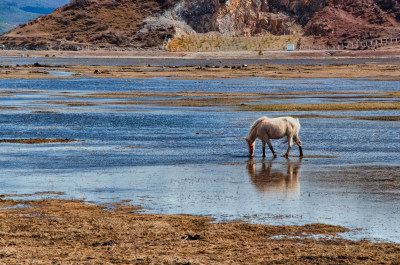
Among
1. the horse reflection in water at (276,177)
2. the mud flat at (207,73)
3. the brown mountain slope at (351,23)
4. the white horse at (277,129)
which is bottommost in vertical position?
the mud flat at (207,73)

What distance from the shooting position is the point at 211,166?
722 inches

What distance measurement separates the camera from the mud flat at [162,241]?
30.7 ft

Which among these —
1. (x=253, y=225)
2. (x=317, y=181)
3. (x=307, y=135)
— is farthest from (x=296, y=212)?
(x=307, y=135)

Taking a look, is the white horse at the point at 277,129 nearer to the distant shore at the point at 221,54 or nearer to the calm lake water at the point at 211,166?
the calm lake water at the point at 211,166

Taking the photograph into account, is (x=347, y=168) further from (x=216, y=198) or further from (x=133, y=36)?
(x=133, y=36)

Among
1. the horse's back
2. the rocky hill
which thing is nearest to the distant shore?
the rocky hill

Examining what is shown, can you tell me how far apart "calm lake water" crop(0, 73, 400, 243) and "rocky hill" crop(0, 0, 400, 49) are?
5348 inches

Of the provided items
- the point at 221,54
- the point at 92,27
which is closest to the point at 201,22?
the point at 92,27

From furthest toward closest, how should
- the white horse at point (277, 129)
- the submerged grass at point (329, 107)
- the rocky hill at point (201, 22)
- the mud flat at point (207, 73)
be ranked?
the rocky hill at point (201, 22), the mud flat at point (207, 73), the submerged grass at point (329, 107), the white horse at point (277, 129)

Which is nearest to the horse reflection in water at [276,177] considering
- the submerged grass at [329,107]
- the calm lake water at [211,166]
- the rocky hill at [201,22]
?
the calm lake water at [211,166]

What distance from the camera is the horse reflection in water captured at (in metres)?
14.9

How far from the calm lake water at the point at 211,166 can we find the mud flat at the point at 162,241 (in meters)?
0.69

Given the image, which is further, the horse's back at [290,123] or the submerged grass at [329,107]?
the submerged grass at [329,107]

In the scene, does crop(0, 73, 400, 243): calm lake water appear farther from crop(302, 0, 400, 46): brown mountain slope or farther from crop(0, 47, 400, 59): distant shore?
crop(302, 0, 400, 46): brown mountain slope
